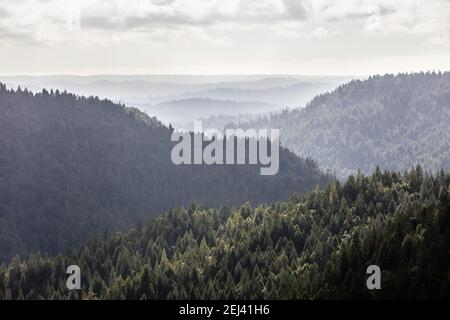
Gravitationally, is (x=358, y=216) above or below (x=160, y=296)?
above

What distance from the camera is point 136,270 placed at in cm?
18688

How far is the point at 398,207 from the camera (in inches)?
7726

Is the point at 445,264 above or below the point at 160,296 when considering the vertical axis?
above

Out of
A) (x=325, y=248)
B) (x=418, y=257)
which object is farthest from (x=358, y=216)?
(x=418, y=257)

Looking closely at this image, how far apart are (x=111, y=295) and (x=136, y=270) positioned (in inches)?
956

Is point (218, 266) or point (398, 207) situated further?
point (398, 207)
